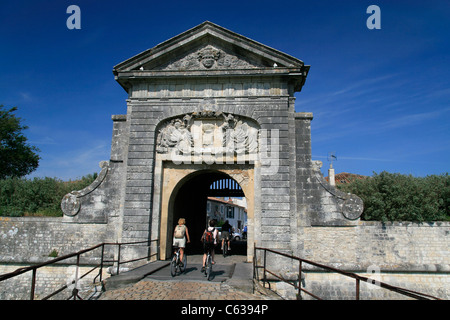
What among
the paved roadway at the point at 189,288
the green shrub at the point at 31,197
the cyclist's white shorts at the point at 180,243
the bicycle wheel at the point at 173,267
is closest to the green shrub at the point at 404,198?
the paved roadway at the point at 189,288

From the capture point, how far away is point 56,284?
32.2 feet

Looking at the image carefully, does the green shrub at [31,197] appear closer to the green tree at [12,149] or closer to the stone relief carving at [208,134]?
the stone relief carving at [208,134]

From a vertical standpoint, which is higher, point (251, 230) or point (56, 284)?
point (251, 230)

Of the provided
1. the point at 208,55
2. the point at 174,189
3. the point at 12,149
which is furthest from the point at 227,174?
the point at 12,149

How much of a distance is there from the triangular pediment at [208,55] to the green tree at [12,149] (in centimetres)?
1804

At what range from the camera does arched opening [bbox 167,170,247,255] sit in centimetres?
1050

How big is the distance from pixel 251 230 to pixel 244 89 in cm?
448

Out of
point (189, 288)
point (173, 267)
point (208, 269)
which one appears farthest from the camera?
point (173, 267)

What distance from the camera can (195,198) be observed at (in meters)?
14.6

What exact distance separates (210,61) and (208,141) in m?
2.62

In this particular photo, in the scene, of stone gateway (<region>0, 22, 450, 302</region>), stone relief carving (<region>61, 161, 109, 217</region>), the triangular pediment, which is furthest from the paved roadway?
the triangular pediment

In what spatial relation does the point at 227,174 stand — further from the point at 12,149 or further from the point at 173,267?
the point at 12,149

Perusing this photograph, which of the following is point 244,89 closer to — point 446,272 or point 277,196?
point 277,196
